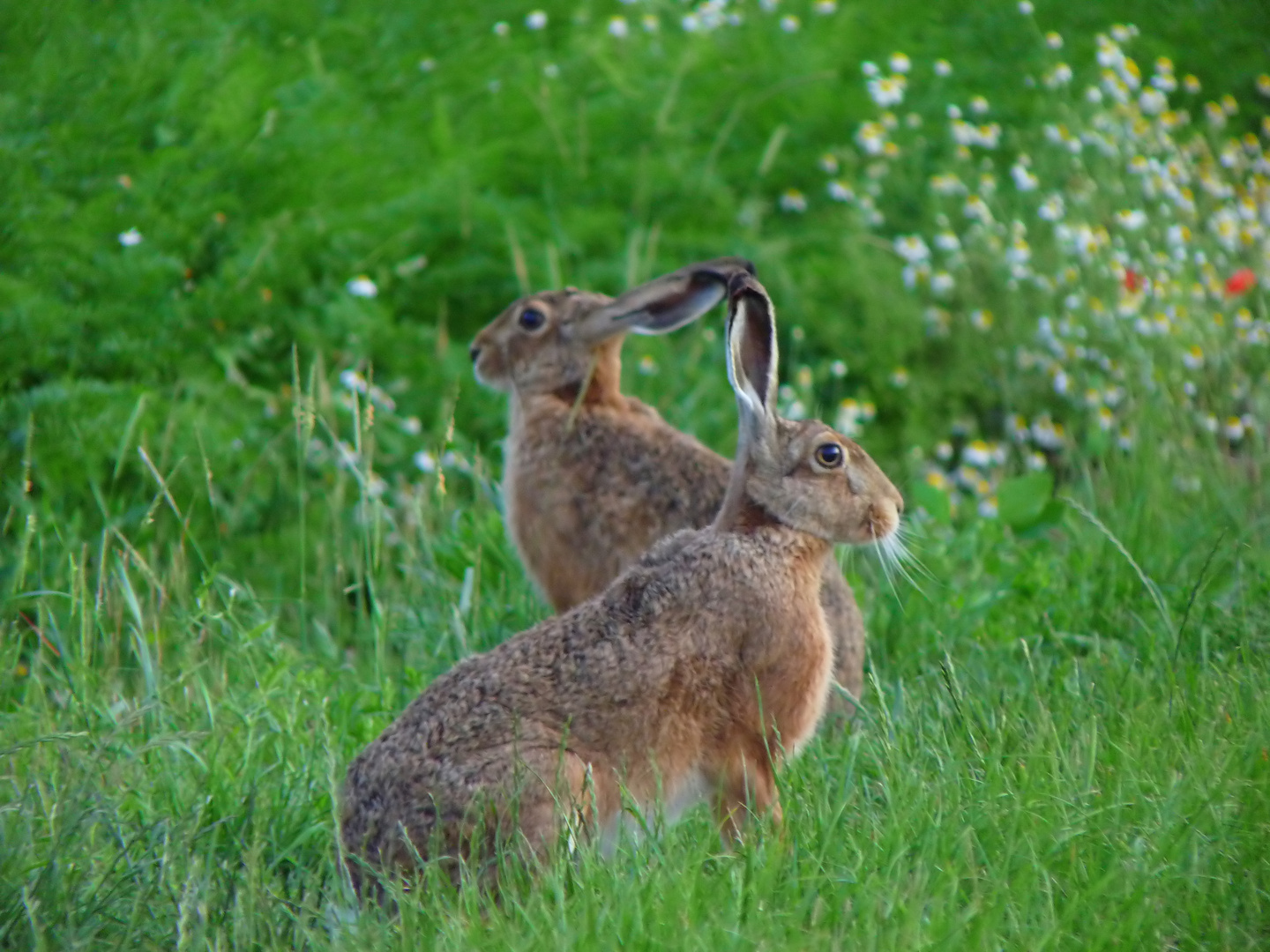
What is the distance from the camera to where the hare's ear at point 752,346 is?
15.2 ft

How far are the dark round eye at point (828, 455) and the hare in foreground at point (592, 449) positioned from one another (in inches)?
24.3

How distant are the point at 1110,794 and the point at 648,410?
2711mm

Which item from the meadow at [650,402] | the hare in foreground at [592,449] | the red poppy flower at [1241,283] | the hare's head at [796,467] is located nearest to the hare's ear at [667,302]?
the hare in foreground at [592,449]

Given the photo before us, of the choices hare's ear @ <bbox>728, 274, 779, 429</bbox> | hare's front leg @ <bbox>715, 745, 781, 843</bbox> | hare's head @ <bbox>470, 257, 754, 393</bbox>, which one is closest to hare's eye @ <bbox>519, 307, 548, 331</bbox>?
hare's head @ <bbox>470, 257, 754, 393</bbox>

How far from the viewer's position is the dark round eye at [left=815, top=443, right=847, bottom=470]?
4.71 m

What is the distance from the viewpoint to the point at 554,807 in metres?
3.82

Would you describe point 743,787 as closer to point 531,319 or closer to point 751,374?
point 751,374

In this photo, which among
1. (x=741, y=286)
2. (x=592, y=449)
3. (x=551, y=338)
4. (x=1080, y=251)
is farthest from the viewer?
(x=1080, y=251)

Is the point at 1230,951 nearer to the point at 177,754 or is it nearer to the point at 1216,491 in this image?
the point at 177,754

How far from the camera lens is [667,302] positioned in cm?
576

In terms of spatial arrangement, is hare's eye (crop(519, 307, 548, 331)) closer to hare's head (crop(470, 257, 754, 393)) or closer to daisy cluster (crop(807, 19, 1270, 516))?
hare's head (crop(470, 257, 754, 393))

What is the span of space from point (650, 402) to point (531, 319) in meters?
1.34

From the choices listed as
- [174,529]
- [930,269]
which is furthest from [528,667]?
[930,269]

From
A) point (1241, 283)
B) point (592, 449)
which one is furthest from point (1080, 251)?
point (592, 449)
